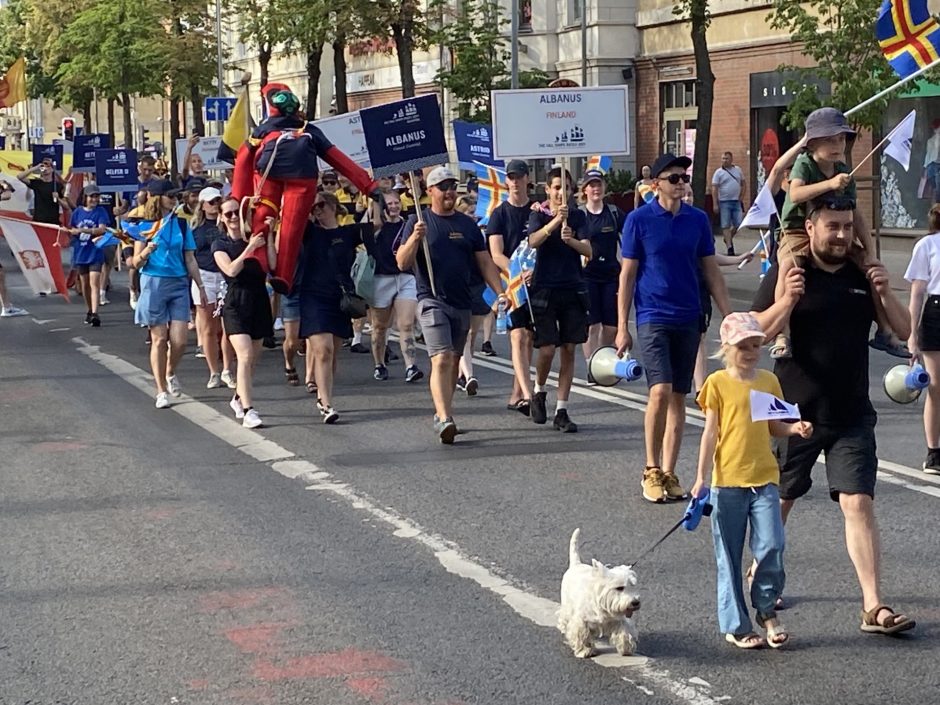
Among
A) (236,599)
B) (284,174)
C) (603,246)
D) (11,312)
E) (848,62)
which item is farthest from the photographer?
(848,62)

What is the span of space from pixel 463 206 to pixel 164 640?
10704mm

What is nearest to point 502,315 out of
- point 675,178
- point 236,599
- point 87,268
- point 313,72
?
point 675,178

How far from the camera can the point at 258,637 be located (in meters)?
6.89

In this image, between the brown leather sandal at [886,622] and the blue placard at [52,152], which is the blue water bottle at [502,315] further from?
the blue placard at [52,152]

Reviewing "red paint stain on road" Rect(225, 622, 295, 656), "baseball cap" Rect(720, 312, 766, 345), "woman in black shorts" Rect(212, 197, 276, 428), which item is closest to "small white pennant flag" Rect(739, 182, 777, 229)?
"baseball cap" Rect(720, 312, 766, 345)

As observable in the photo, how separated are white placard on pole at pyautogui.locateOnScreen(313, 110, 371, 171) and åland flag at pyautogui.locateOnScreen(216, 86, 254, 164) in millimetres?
1178

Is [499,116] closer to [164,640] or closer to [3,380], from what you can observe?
[3,380]

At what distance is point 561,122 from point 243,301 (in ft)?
15.8

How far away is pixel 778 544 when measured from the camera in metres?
6.58

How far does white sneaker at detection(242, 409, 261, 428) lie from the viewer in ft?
41.0

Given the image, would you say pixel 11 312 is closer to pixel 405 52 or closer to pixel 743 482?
pixel 405 52

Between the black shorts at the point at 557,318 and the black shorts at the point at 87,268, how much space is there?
1020cm

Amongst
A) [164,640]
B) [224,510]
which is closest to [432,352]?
[224,510]

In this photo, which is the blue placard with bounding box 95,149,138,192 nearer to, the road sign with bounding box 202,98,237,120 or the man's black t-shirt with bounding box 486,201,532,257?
the road sign with bounding box 202,98,237,120
